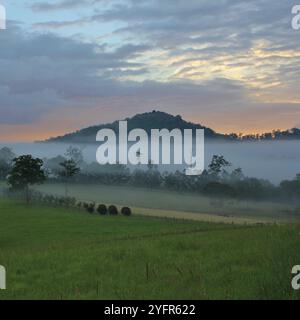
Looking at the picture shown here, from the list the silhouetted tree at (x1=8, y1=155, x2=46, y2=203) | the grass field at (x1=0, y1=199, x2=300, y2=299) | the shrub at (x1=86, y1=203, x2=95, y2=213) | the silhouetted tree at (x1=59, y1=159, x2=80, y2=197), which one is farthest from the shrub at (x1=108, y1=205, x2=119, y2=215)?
the grass field at (x1=0, y1=199, x2=300, y2=299)

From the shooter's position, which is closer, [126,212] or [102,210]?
[126,212]

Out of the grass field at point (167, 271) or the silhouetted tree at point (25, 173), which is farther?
the silhouetted tree at point (25, 173)

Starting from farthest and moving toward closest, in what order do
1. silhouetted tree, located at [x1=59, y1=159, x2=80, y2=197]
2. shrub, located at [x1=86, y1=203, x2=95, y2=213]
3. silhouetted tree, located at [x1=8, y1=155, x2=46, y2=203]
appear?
silhouetted tree, located at [x1=59, y1=159, x2=80, y2=197]
silhouetted tree, located at [x1=8, y1=155, x2=46, y2=203]
shrub, located at [x1=86, y1=203, x2=95, y2=213]

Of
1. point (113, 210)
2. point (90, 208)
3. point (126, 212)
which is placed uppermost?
point (90, 208)

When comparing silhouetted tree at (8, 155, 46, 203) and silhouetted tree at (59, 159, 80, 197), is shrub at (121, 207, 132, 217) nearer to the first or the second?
silhouetted tree at (8, 155, 46, 203)

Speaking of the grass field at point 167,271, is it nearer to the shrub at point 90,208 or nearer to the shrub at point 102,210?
the shrub at point 102,210

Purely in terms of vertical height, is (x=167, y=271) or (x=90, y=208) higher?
(x=167, y=271)

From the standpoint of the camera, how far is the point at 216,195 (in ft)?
525

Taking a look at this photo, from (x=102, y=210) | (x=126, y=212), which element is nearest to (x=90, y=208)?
(x=102, y=210)

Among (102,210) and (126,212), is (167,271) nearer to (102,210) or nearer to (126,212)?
(126,212)

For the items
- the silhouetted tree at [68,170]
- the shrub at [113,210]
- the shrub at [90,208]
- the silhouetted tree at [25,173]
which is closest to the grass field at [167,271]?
the shrub at [90,208]

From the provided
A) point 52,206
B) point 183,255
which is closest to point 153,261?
point 183,255

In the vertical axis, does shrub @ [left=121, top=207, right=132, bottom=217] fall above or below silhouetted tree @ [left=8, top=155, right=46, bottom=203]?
below
